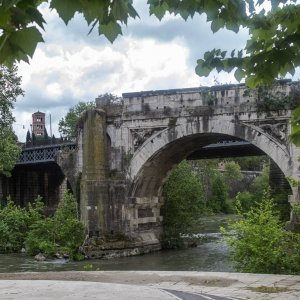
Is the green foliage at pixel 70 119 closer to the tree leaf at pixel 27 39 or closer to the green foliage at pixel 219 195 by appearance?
the green foliage at pixel 219 195

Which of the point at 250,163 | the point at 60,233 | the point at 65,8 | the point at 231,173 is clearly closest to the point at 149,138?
the point at 60,233

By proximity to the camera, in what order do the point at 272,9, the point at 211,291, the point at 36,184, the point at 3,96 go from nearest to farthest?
the point at 272,9 < the point at 211,291 < the point at 3,96 < the point at 36,184

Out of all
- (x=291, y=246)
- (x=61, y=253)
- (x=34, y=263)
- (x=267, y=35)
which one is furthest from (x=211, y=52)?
(x=61, y=253)

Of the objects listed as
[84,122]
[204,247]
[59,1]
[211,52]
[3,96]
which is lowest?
[204,247]

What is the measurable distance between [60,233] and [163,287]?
42.3ft

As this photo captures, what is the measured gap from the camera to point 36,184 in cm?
4725

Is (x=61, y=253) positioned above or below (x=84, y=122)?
below

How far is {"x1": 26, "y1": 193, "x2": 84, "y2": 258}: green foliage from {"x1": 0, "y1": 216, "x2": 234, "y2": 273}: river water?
0.56m

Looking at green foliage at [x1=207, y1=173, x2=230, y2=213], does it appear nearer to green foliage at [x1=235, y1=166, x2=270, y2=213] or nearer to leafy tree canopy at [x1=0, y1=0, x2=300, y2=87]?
green foliage at [x1=235, y1=166, x2=270, y2=213]

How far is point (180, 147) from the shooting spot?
71.1ft

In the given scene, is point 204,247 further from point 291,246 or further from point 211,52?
point 211,52

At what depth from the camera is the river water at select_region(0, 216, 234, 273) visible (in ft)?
55.9

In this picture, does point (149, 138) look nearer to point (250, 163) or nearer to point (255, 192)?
point (255, 192)

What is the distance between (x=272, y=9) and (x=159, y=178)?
18.6 m
